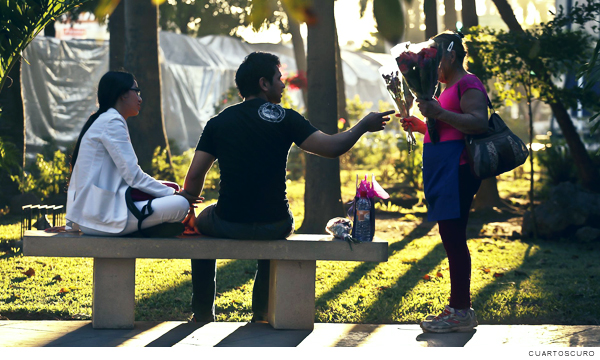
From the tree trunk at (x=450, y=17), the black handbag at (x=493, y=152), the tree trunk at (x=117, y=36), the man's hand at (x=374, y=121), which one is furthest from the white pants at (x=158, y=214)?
the tree trunk at (x=450, y=17)

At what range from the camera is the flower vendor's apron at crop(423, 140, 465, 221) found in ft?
15.0

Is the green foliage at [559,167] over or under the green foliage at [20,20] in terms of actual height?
under

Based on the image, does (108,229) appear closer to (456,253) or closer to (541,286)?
(456,253)

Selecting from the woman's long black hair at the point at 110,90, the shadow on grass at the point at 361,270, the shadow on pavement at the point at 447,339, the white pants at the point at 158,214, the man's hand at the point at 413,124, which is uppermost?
the woman's long black hair at the point at 110,90

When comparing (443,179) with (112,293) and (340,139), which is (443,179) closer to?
(340,139)

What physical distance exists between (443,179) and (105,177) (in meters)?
2.08

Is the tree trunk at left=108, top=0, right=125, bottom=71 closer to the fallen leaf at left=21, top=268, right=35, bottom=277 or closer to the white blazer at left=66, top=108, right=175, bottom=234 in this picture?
the fallen leaf at left=21, top=268, right=35, bottom=277

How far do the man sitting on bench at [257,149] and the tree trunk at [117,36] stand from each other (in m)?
8.92

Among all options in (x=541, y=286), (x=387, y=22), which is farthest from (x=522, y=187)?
(x=387, y=22)

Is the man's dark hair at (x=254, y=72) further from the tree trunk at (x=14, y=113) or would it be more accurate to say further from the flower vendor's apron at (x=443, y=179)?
the tree trunk at (x=14, y=113)

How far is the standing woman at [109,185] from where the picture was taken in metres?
4.46

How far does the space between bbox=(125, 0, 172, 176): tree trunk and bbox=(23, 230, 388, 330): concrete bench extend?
7.33 m

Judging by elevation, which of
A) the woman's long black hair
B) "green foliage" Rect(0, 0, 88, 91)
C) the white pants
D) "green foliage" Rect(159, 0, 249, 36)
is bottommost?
the white pants

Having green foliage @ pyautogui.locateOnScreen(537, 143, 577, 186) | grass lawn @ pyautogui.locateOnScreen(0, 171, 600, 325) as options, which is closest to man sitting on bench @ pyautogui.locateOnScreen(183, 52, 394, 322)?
grass lawn @ pyautogui.locateOnScreen(0, 171, 600, 325)
